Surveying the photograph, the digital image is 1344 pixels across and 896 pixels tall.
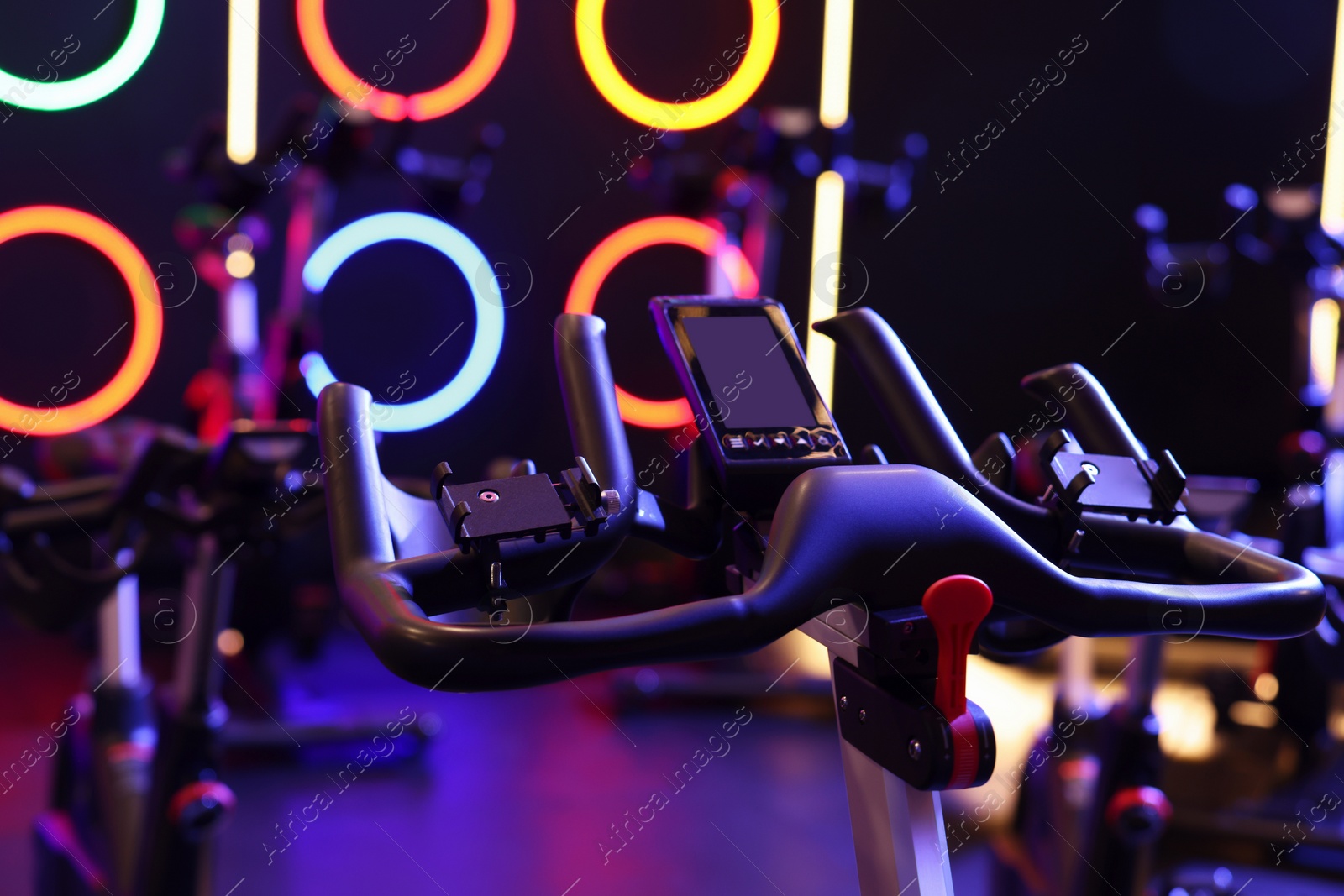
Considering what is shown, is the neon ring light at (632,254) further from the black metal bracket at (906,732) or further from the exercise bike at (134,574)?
the black metal bracket at (906,732)

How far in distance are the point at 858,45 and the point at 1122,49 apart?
1085 mm

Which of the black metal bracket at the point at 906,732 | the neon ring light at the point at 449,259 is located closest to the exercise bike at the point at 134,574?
the black metal bracket at the point at 906,732

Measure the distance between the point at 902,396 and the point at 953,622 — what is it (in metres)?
0.27

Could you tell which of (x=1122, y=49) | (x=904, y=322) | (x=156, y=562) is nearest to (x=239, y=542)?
(x=156, y=562)

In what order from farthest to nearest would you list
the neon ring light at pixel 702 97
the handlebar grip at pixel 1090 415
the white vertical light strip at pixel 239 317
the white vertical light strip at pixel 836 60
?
the white vertical light strip at pixel 836 60 < the neon ring light at pixel 702 97 < the white vertical light strip at pixel 239 317 < the handlebar grip at pixel 1090 415

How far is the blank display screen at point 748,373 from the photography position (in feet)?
2.75

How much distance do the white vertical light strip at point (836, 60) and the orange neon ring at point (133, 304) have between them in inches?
105

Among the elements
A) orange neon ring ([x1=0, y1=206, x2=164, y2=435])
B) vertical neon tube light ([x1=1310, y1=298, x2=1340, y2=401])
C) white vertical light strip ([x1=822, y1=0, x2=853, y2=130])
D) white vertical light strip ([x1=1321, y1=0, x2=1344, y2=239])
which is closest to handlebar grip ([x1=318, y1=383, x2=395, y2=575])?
orange neon ring ([x1=0, y1=206, x2=164, y2=435])

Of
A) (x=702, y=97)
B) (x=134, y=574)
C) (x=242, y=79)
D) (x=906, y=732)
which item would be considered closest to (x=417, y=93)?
(x=242, y=79)

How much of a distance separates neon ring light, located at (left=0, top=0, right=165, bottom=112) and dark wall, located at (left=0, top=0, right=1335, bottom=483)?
0.43 meters

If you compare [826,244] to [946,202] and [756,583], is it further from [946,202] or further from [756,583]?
[756,583]

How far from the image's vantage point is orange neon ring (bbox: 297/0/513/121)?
379cm

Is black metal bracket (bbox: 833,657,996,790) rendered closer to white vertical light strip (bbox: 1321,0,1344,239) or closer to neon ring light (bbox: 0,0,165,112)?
neon ring light (bbox: 0,0,165,112)

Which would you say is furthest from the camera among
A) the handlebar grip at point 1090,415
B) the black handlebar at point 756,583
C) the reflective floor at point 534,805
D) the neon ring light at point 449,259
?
the neon ring light at point 449,259
